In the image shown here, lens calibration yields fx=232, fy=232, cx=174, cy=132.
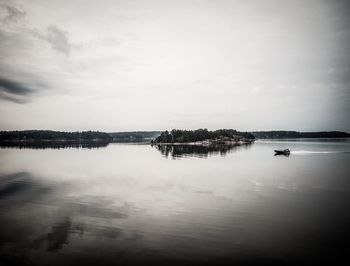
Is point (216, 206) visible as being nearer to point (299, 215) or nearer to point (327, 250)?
point (299, 215)

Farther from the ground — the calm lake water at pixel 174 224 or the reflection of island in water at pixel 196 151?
the calm lake water at pixel 174 224

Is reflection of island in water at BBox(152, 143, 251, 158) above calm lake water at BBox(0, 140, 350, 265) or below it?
below

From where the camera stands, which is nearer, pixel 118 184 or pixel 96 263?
pixel 96 263

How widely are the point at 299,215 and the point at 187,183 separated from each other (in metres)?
19.7

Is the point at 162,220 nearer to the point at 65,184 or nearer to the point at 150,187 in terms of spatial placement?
the point at 150,187

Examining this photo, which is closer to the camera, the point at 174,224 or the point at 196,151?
the point at 174,224

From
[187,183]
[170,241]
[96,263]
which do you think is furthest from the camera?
[187,183]

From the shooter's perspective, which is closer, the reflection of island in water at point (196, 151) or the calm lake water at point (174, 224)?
the calm lake water at point (174, 224)

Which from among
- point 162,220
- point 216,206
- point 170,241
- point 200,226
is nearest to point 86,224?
point 162,220

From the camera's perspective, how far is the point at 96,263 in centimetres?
1362

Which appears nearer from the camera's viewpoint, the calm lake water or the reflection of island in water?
the calm lake water

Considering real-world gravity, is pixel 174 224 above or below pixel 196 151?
above

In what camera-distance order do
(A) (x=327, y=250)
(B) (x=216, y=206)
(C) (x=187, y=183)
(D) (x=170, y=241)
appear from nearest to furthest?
(A) (x=327, y=250)
(D) (x=170, y=241)
(B) (x=216, y=206)
(C) (x=187, y=183)

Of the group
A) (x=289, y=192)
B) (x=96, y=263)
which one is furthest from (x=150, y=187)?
(x=96, y=263)
